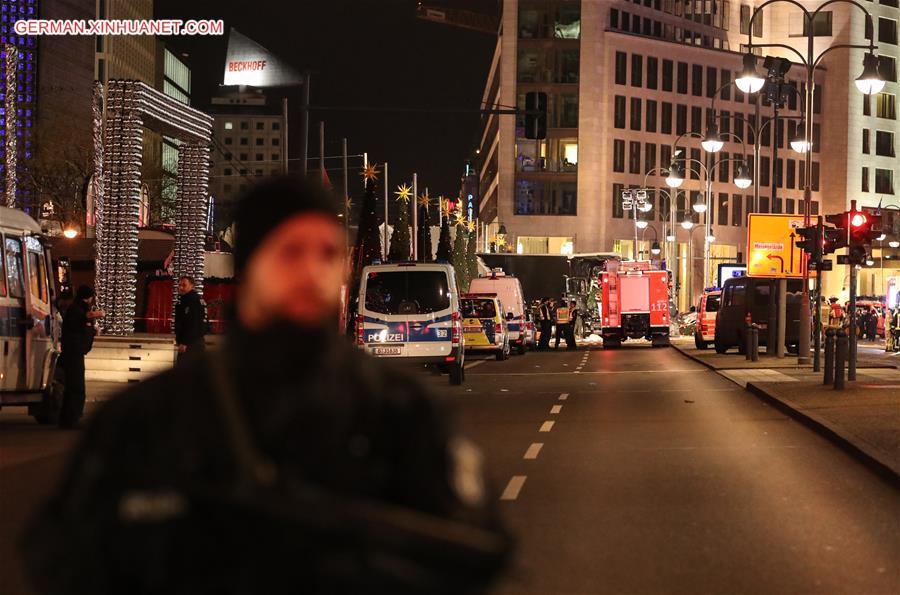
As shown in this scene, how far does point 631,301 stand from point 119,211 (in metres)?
25.5

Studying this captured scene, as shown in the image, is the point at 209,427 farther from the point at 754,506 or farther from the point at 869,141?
the point at 869,141

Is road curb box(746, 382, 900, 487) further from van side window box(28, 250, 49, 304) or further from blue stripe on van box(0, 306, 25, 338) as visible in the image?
van side window box(28, 250, 49, 304)

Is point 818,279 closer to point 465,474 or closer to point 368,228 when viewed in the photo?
point 465,474

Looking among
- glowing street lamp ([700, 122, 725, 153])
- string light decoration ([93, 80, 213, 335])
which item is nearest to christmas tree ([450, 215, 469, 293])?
glowing street lamp ([700, 122, 725, 153])

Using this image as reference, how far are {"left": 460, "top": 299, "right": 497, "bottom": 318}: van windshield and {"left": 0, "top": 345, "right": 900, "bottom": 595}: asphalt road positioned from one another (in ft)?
60.6

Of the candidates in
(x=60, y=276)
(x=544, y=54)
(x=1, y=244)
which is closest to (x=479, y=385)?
(x=60, y=276)

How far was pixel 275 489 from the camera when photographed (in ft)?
8.91

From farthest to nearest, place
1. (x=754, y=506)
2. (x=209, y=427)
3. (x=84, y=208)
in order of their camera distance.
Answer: (x=84, y=208)
(x=754, y=506)
(x=209, y=427)

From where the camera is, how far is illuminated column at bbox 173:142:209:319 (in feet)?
125

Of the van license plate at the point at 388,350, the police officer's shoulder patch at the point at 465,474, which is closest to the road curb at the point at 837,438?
the van license plate at the point at 388,350

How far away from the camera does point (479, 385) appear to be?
28.6 m

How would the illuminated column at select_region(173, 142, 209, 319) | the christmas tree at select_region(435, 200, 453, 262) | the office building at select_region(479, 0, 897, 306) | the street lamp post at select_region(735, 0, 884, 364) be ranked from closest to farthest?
the street lamp post at select_region(735, 0, 884, 364) < the illuminated column at select_region(173, 142, 209, 319) < the christmas tree at select_region(435, 200, 453, 262) < the office building at select_region(479, 0, 897, 306)

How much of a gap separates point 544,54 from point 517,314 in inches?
2531

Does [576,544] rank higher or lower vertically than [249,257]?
lower
